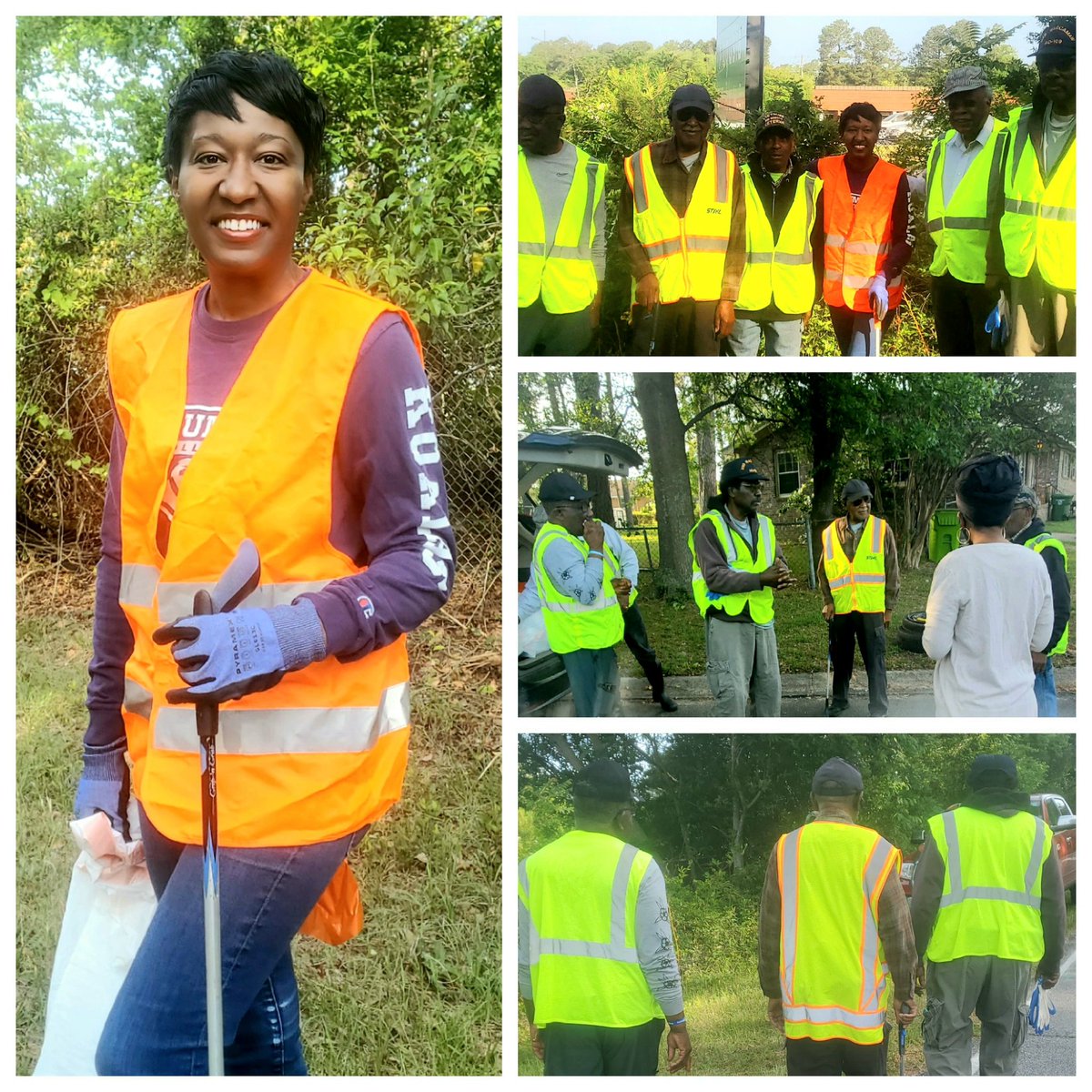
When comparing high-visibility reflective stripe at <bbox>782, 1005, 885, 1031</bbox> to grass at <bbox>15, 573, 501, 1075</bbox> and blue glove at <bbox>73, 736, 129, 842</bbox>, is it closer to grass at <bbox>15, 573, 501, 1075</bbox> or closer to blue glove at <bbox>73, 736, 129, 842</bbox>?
grass at <bbox>15, 573, 501, 1075</bbox>

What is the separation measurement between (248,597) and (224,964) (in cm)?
70

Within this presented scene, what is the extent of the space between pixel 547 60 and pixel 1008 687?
2224 mm

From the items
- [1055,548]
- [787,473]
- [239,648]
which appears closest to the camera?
[239,648]

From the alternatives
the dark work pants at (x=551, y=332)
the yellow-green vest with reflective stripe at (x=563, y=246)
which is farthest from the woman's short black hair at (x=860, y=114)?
the dark work pants at (x=551, y=332)

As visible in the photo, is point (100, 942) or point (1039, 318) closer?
point (100, 942)

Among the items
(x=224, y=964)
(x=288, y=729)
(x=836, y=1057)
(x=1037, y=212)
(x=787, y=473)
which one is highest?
(x=1037, y=212)

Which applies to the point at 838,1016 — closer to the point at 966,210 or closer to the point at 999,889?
the point at 999,889

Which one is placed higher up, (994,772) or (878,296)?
(878,296)

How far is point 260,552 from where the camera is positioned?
7.96ft

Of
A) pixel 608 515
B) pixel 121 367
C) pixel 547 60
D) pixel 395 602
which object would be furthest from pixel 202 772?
pixel 547 60

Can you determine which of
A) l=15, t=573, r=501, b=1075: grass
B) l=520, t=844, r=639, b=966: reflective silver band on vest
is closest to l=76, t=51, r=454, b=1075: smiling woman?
l=15, t=573, r=501, b=1075: grass

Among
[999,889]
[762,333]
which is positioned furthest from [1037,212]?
[999,889]

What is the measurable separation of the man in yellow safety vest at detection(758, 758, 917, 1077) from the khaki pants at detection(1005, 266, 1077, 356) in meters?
1.35

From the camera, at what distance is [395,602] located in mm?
2318
